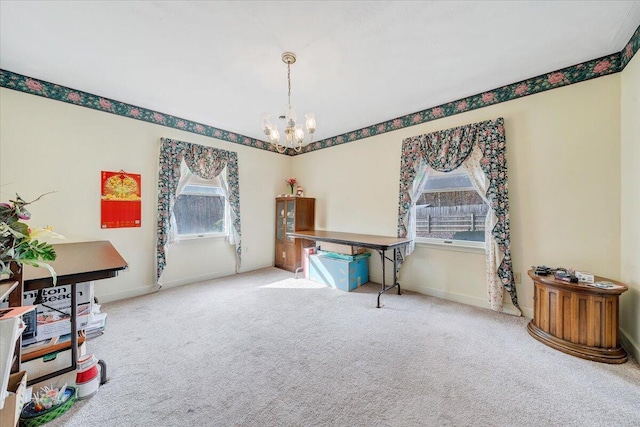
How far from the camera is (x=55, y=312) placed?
5.56ft

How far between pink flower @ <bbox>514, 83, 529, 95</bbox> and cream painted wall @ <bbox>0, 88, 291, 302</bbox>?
169 inches

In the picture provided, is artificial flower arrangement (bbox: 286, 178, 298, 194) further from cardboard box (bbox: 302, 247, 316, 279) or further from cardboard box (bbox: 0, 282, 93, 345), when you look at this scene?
cardboard box (bbox: 0, 282, 93, 345)

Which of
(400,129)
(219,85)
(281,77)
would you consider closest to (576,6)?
(400,129)

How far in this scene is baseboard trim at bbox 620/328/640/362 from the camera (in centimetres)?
194

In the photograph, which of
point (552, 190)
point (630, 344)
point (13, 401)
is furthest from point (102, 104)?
point (630, 344)

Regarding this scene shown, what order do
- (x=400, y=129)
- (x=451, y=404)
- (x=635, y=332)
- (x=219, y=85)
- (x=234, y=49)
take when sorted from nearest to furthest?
1. (x=451, y=404)
2. (x=635, y=332)
3. (x=234, y=49)
4. (x=219, y=85)
5. (x=400, y=129)

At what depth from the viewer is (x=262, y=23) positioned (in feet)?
6.09

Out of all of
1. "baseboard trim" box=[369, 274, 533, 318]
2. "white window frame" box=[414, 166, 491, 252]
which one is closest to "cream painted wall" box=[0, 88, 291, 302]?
"baseboard trim" box=[369, 274, 533, 318]

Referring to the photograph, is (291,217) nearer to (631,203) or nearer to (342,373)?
(342,373)

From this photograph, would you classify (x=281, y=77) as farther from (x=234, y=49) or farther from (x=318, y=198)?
(x=318, y=198)

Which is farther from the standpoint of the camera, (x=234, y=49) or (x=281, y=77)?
(x=281, y=77)

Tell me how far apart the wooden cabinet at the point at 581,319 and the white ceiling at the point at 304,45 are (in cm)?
213

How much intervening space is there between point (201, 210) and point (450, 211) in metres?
3.99

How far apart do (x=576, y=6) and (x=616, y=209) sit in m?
1.82
